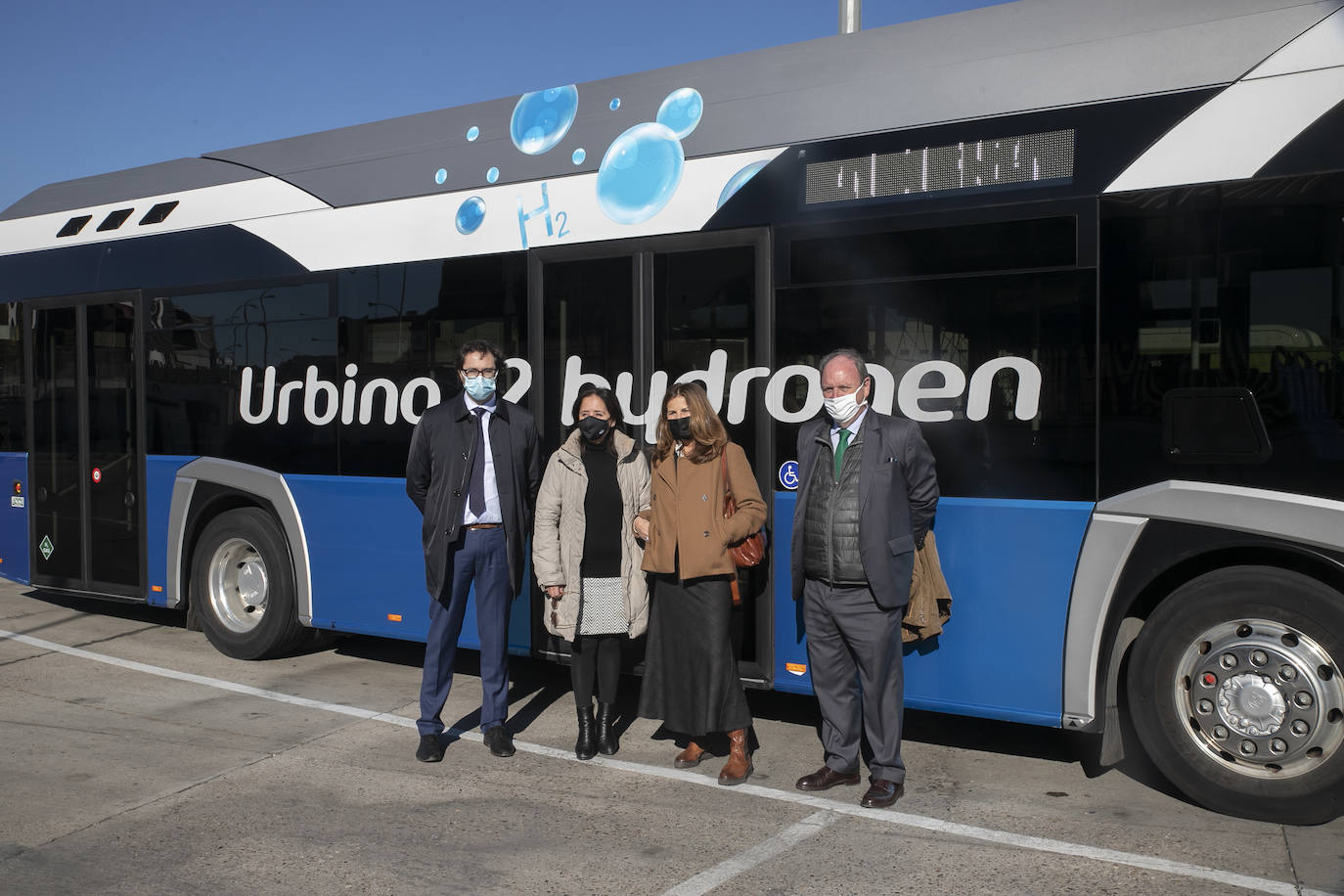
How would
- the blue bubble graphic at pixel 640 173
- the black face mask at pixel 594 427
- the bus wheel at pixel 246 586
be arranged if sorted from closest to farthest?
the black face mask at pixel 594 427 → the blue bubble graphic at pixel 640 173 → the bus wheel at pixel 246 586

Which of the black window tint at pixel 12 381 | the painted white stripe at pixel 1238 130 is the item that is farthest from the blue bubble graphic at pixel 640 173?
the black window tint at pixel 12 381

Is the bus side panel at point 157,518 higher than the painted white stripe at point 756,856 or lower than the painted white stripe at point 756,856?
higher

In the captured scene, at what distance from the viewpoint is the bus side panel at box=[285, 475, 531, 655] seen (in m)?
7.11

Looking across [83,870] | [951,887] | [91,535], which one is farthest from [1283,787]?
[91,535]

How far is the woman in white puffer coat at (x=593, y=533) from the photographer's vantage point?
563 cm

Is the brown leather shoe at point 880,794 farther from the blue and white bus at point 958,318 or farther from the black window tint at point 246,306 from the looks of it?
the black window tint at point 246,306

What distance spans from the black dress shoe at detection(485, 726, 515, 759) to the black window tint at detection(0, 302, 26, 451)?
5.59m

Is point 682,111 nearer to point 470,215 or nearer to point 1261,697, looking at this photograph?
point 470,215

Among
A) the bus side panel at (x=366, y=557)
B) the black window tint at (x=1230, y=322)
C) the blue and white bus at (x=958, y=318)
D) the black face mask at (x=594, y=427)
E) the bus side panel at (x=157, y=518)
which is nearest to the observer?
the black window tint at (x=1230, y=322)

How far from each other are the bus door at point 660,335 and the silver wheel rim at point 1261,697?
196 centimetres

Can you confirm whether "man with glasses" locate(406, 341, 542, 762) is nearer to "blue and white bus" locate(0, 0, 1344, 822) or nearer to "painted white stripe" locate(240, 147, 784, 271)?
"blue and white bus" locate(0, 0, 1344, 822)

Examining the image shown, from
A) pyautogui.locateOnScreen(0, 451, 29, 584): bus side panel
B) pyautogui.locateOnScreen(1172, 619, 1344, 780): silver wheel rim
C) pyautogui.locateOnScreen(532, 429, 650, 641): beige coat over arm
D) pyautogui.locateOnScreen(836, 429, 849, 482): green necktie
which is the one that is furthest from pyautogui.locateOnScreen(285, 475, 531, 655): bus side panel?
pyautogui.locateOnScreen(1172, 619, 1344, 780): silver wheel rim

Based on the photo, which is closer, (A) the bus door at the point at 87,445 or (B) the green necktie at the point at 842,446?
(B) the green necktie at the point at 842,446

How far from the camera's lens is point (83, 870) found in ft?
14.2
